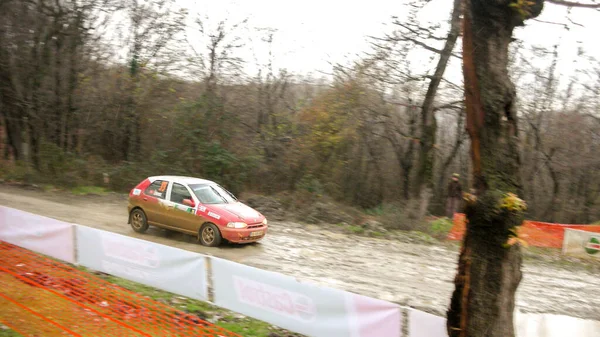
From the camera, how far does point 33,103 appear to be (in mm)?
24797

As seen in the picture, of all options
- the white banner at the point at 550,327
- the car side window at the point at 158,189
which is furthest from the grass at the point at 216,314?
the car side window at the point at 158,189

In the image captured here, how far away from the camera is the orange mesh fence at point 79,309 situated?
6.64 meters

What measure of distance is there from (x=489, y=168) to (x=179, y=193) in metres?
9.76

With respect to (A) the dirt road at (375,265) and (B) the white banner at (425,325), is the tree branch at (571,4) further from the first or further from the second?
(A) the dirt road at (375,265)

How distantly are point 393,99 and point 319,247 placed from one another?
10.3 m

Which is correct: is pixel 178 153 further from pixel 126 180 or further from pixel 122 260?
pixel 122 260

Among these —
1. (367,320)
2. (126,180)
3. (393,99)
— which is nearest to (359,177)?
(393,99)

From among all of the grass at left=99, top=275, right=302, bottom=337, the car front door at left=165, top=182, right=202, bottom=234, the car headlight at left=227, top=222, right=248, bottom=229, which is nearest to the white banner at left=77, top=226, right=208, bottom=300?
the grass at left=99, top=275, right=302, bottom=337

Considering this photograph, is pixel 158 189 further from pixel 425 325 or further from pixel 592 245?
pixel 592 245

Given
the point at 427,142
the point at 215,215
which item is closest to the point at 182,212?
the point at 215,215

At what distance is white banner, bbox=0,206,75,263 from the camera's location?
30.8ft

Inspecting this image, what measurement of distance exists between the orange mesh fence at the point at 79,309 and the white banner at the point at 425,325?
263cm

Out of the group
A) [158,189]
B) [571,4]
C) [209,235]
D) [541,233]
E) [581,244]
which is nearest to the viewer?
[571,4]

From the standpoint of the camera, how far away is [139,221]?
13203 mm
